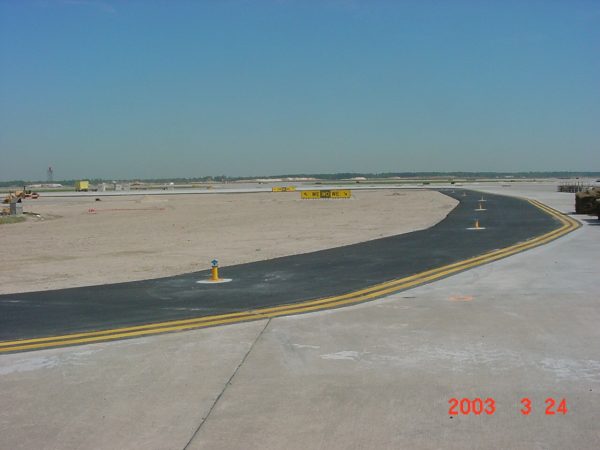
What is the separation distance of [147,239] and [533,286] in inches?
677

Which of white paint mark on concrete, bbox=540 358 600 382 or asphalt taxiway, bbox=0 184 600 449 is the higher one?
white paint mark on concrete, bbox=540 358 600 382

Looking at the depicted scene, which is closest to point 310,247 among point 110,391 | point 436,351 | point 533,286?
point 533,286

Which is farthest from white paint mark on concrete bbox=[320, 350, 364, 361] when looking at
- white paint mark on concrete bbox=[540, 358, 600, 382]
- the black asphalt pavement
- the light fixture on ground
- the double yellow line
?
the light fixture on ground

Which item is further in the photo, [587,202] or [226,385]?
[587,202]

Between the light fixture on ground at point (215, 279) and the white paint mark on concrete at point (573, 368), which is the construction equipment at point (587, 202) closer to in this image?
the light fixture on ground at point (215, 279)

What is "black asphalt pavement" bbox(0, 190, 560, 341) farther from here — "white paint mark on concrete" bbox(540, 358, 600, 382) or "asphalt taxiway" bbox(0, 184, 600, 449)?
"white paint mark on concrete" bbox(540, 358, 600, 382)

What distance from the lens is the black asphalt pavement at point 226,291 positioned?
880cm

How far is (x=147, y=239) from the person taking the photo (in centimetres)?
2427

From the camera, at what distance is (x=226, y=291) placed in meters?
10.8

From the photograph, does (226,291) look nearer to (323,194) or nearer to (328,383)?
(328,383)

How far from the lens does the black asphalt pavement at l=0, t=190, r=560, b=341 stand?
8.80m

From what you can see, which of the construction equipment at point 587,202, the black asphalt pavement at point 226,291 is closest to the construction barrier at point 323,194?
the construction equipment at point 587,202

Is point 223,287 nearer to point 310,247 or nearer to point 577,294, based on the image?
point 577,294

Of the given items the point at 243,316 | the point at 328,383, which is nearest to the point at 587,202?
the point at 243,316
